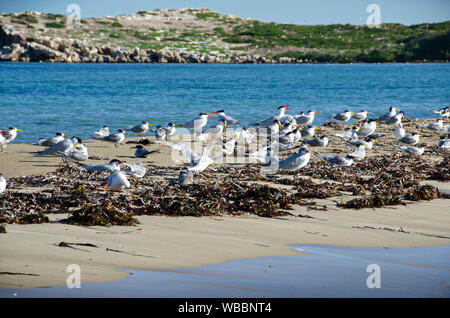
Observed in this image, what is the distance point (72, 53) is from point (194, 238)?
84.9m

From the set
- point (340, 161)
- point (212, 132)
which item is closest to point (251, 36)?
point (212, 132)

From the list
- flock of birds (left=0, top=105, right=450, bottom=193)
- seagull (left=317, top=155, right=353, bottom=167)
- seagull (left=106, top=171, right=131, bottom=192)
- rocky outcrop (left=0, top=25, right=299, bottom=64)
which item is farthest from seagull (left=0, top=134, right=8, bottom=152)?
rocky outcrop (left=0, top=25, right=299, bottom=64)

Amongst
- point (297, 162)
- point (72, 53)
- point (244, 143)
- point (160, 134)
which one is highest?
point (72, 53)

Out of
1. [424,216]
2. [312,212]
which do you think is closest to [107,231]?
[312,212]

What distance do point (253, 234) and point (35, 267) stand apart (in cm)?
239

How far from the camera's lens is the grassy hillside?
3903 inches

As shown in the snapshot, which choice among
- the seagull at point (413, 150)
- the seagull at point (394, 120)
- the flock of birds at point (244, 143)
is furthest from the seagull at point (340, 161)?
the seagull at point (394, 120)

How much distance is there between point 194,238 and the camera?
5.41 metres

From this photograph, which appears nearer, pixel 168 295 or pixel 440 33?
pixel 168 295

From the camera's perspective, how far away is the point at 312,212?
677cm

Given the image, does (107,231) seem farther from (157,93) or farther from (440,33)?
(440,33)

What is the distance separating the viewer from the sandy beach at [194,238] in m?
4.33

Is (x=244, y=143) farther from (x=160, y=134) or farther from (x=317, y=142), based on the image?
(x=160, y=134)

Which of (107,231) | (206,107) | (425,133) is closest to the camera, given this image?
(107,231)
